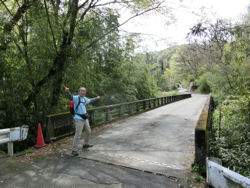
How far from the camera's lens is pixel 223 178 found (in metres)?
2.86

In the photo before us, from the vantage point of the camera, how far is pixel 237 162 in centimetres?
432

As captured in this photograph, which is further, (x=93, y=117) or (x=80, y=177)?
(x=93, y=117)

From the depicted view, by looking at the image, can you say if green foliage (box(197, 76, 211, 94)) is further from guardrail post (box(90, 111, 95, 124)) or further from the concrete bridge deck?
guardrail post (box(90, 111, 95, 124))

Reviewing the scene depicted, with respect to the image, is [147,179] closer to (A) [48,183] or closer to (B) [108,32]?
(A) [48,183]

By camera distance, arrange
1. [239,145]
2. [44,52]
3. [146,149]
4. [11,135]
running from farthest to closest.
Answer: [44,52] < [146,149] < [239,145] < [11,135]

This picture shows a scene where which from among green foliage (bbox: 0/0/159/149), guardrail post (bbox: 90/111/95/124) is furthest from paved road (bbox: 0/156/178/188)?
guardrail post (bbox: 90/111/95/124)

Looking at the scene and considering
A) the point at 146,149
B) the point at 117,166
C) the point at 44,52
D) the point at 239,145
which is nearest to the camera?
the point at 117,166

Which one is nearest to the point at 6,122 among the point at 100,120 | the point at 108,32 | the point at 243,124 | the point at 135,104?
the point at 100,120

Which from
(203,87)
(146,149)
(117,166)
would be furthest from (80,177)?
(203,87)

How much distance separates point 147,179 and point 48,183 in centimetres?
186

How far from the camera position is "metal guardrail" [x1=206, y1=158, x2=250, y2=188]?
8.15ft

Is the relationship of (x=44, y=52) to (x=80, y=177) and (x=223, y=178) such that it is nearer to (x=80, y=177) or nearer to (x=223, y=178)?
(x=80, y=177)

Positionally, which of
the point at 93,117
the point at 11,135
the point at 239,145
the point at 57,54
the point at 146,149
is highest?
the point at 57,54

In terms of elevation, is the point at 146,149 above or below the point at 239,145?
below
